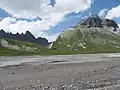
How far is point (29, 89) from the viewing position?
94.2ft

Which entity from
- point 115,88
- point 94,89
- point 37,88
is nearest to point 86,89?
point 94,89

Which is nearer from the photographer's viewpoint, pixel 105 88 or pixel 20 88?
pixel 105 88

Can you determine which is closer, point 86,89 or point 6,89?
point 86,89

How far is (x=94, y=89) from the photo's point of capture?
27281 millimetres

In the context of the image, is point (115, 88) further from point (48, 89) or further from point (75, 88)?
point (48, 89)

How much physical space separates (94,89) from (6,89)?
8.85 m

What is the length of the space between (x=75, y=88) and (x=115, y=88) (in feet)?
12.3

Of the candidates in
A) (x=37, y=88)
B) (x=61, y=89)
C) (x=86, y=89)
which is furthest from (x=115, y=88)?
(x=37, y=88)

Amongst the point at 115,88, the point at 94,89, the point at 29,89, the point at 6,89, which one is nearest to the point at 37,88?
the point at 29,89

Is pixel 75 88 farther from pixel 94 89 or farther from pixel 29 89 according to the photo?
pixel 29 89

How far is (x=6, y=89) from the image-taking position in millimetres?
29656

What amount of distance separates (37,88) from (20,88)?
1.92 meters

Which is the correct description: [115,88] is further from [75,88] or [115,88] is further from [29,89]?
[29,89]

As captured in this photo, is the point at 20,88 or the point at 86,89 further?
the point at 20,88
